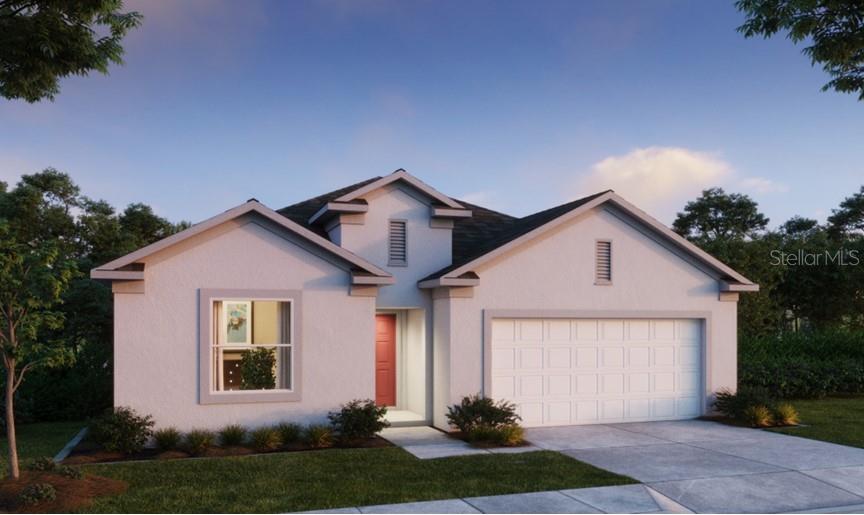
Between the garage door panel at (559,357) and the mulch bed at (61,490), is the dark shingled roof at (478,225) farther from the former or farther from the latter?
the mulch bed at (61,490)

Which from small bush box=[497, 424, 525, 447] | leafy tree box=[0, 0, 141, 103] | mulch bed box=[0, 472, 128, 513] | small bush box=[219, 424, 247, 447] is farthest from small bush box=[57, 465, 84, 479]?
small bush box=[497, 424, 525, 447]

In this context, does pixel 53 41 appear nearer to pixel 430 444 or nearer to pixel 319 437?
pixel 319 437

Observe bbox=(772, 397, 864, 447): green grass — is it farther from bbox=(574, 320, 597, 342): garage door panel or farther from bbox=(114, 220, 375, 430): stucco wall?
bbox=(114, 220, 375, 430): stucco wall

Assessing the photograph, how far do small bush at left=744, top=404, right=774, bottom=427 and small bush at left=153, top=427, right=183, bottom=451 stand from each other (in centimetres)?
1087

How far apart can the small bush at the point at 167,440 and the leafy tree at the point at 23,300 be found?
9.22ft

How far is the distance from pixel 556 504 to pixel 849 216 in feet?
163

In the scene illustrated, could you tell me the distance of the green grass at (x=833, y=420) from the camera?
13.7 meters

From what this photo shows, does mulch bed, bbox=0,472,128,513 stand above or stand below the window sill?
below

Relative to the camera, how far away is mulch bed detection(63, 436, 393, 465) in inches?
454

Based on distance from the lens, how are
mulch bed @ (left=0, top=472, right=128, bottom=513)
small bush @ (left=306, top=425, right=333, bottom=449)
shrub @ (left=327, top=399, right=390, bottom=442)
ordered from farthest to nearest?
shrub @ (left=327, top=399, right=390, bottom=442)
small bush @ (left=306, top=425, right=333, bottom=449)
mulch bed @ (left=0, top=472, right=128, bottom=513)

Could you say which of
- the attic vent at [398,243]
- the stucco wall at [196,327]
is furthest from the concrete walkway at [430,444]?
the attic vent at [398,243]

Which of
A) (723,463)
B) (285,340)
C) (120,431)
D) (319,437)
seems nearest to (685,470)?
(723,463)

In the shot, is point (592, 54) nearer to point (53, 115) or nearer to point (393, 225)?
point (393, 225)

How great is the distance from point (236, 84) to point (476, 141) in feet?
21.7
